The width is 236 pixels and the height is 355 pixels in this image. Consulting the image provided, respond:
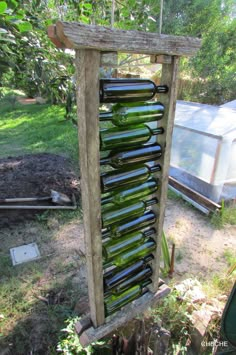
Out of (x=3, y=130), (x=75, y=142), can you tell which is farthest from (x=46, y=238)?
(x=3, y=130)

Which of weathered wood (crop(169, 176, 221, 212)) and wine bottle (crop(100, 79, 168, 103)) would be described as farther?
weathered wood (crop(169, 176, 221, 212))

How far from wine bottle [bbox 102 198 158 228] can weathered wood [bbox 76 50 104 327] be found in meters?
0.05

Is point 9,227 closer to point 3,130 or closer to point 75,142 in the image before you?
point 75,142

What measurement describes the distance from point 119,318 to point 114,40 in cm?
111

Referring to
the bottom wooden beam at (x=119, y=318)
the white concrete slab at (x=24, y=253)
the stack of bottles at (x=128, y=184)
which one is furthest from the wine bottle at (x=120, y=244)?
the white concrete slab at (x=24, y=253)

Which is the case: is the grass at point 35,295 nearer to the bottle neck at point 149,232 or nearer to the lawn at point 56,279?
the lawn at point 56,279

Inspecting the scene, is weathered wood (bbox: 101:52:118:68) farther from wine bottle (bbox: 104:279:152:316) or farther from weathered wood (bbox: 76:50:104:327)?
wine bottle (bbox: 104:279:152:316)

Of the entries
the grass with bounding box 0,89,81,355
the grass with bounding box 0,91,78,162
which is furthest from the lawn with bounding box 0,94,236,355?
the grass with bounding box 0,91,78,162

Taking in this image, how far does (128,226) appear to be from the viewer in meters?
0.90

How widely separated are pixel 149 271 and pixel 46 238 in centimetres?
145

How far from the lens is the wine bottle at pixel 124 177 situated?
783 mm

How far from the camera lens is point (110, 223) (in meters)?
0.86

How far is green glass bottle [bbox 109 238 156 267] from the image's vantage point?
3.15ft

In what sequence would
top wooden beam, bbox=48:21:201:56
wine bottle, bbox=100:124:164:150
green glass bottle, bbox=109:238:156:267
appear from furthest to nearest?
green glass bottle, bbox=109:238:156:267, wine bottle, bbox=100:124:164:150, top wooden beam, bbox=48:21:201:56
